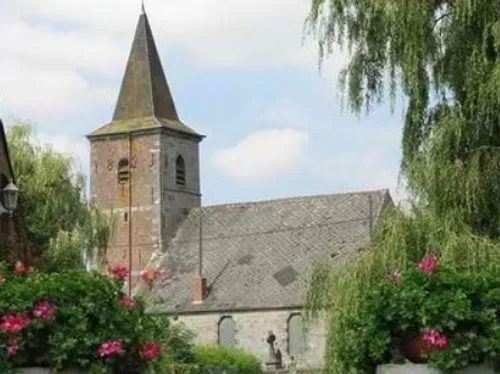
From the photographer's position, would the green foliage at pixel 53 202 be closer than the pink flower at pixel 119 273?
No

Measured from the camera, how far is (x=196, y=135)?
77438mm

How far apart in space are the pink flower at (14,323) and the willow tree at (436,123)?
24.0ft

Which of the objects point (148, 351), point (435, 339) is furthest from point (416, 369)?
point (148, 351)

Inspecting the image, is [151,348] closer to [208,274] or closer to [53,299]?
[53,299]

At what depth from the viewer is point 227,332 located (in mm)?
63969

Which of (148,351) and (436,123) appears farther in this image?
(436,123)

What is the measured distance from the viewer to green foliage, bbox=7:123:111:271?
46.0 m

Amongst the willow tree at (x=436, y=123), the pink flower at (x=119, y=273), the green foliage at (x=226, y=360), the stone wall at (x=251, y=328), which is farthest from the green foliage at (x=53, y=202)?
the pink flower at (x=119, y=273)

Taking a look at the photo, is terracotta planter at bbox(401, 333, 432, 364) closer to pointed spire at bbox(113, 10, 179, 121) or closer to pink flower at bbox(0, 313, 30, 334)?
pink flower at bbox(0, 313, 30, 334)

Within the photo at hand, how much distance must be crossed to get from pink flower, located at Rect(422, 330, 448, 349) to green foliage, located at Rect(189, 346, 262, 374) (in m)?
40.2

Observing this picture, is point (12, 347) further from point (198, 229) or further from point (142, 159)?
point (142, 159)

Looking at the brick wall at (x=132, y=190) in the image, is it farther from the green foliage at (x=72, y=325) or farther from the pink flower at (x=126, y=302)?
the green foliage at (x=72, y=325)

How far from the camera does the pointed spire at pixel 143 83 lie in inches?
2911

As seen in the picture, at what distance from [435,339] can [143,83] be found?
6502 centimetres
